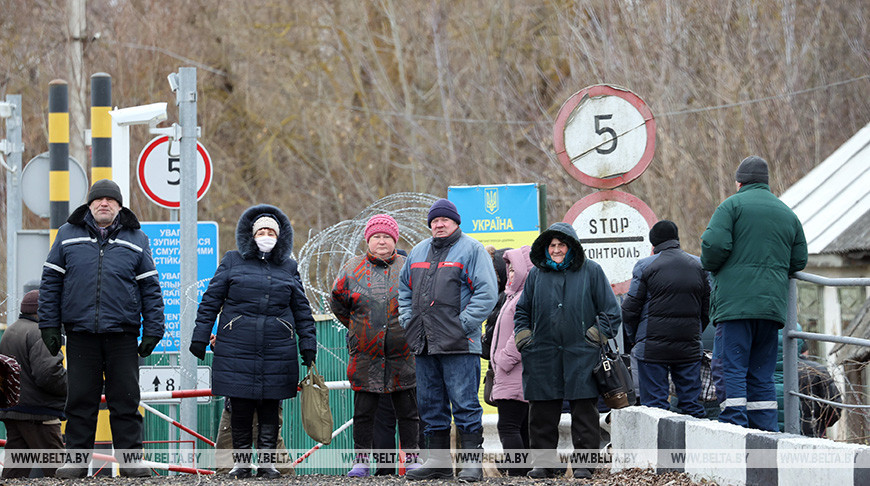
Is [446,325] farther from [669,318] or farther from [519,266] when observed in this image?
[669,318]

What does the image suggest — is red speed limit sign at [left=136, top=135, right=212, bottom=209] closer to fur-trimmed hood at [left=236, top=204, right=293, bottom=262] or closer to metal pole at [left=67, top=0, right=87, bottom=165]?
fur-trimmed hood at [left=236, top=204, right=293, bottom=262]

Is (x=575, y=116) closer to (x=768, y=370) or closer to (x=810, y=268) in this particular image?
(x=768, y=370)

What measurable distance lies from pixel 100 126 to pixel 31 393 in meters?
3.11

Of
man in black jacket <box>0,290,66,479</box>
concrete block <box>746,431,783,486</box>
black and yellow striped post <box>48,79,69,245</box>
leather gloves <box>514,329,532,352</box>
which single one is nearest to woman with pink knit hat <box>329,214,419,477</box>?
leather gloves <box>514,329,532,352</box>

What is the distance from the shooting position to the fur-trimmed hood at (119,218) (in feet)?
31.5

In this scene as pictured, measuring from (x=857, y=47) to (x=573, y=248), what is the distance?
594 inches

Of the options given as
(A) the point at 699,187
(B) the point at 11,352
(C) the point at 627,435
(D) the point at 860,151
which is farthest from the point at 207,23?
(C) the point at 627,435

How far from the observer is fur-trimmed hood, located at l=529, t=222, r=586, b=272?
946cm

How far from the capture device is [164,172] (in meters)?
13.5

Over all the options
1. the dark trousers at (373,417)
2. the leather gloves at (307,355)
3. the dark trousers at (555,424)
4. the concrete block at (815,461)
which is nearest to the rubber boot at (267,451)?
the leather gloves at (307,355)

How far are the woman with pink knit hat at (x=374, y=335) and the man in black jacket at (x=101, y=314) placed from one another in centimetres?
139

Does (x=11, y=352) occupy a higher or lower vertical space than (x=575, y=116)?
lower

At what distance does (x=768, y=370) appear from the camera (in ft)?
30.1

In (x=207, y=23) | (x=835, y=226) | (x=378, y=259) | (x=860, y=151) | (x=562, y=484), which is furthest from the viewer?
(x=207, y=23)
